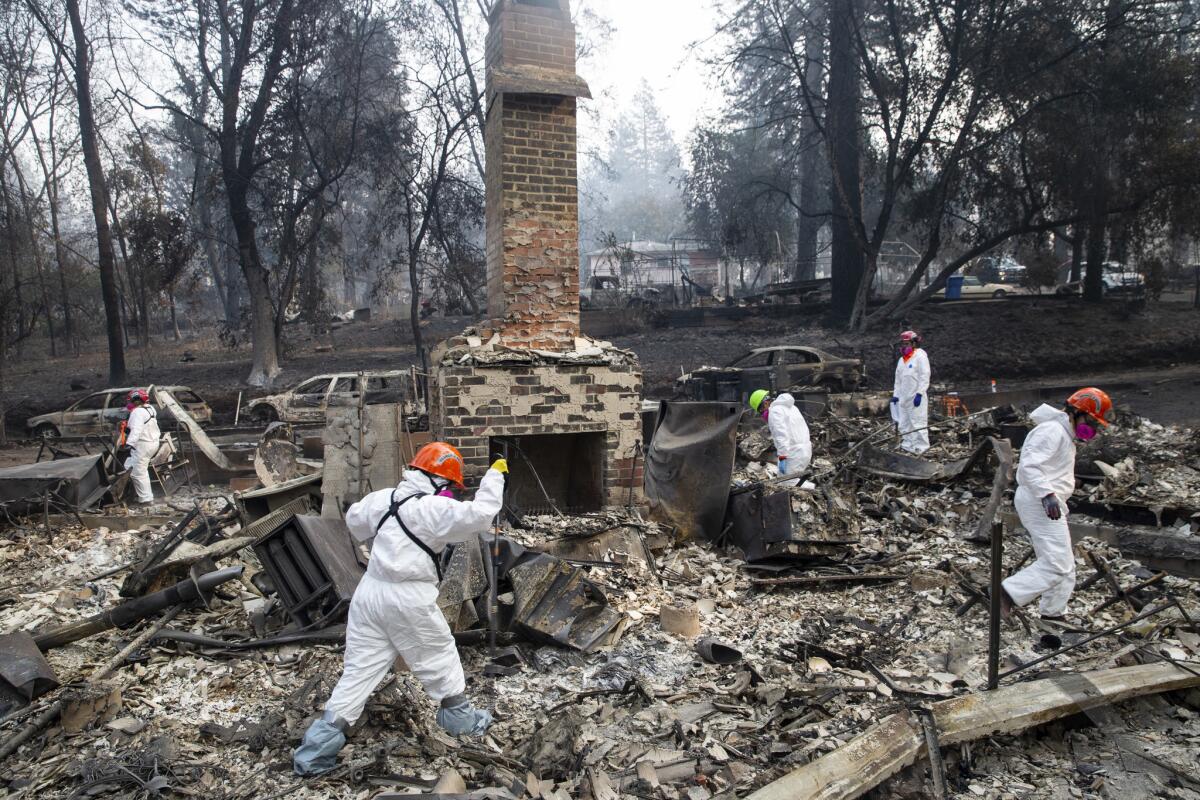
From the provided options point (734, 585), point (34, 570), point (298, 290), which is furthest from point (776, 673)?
point (298, 290)

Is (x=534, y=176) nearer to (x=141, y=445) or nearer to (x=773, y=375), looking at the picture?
(x=141, y=445)

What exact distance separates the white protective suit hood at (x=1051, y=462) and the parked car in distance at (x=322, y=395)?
9308 millimetres

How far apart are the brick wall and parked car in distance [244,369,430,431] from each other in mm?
6487

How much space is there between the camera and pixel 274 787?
12.4 ft

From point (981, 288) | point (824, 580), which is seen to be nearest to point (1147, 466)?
point (824, 580)

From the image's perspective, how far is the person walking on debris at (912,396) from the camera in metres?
11.3

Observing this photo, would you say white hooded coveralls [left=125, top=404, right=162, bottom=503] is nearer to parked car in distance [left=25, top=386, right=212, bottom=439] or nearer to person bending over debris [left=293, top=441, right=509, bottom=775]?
parked car in distance [left=25, top=386, right=212, bottom=439]

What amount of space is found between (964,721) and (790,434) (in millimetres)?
5134

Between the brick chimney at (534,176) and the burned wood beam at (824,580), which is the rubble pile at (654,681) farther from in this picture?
the brick chimney at (534,176)

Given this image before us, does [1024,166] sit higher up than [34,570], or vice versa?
[1024,166]

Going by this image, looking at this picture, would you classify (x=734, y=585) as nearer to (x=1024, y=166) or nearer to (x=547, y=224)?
(x=547, y=224)

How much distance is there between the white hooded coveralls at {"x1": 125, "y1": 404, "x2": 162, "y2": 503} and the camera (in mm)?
10188

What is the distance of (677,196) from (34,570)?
→ 68.4 m

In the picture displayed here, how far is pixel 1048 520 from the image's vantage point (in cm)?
566
